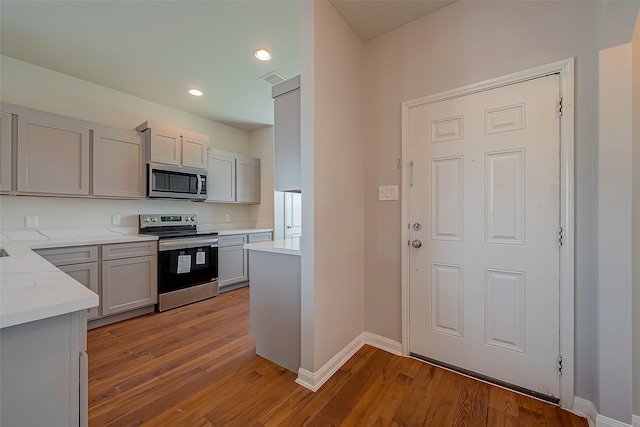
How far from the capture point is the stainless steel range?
3.09m

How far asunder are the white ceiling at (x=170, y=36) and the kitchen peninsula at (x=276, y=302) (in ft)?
6.11

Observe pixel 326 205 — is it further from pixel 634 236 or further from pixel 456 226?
pixel 634 236

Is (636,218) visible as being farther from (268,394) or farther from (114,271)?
(114,271)

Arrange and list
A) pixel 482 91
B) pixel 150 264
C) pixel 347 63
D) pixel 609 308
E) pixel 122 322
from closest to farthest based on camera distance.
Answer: pixel 609 308 → pixel 482 91 → pixel 347 63 → pixel 122 322 → pixel 150 264

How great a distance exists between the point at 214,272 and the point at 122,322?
110cm

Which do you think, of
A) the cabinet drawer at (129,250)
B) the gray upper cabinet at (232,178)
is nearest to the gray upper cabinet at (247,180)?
the gray upper cabinet at (232,178)

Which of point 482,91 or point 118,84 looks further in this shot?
point 118,84

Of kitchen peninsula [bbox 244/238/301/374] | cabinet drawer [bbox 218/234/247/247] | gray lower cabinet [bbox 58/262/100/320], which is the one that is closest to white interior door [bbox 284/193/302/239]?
cabinet drawer [bbox 218/234/247/247]

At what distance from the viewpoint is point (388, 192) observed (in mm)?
2174

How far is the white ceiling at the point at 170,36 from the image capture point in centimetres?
198

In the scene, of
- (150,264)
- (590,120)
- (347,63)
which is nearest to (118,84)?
(150,264)

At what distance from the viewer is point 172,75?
294cm

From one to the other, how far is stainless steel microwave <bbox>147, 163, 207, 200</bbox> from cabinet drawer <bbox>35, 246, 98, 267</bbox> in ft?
2.98

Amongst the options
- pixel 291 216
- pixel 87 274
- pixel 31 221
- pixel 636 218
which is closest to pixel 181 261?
pixel 87 274
